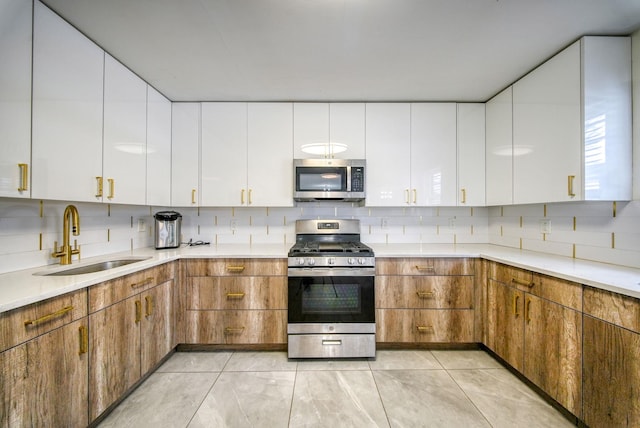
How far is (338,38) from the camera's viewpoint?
155 cm

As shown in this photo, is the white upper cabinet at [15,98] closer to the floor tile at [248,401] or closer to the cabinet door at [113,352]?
the cabinet door at [113,352]

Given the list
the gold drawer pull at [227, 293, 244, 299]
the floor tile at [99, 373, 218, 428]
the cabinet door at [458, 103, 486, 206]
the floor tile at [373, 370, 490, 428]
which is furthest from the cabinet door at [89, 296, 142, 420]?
the cabinet door at [458, 103, 486, 206]

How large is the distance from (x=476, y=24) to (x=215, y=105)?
2.15m

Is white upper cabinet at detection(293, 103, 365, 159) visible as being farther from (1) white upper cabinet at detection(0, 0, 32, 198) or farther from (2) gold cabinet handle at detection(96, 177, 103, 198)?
(1) white upper cabinet at detection(0, 0, 32, 198)

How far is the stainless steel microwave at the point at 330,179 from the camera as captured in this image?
7.63 feet

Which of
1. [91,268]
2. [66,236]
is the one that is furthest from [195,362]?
[66,236]

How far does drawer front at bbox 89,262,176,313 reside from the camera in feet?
4.38

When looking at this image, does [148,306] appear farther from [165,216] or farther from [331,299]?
[331,299]

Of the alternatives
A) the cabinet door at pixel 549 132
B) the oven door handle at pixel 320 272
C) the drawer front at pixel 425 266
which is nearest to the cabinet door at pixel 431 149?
the cabinet door at pixel 549 132

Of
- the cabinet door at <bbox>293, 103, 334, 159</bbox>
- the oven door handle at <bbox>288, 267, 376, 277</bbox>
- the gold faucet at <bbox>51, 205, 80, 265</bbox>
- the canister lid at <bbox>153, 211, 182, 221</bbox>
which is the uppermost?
the cabinet door at <bbox>293, 103, 334, 159</bbox>

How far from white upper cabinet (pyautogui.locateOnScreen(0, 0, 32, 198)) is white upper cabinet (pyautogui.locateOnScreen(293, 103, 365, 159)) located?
1.68 meters

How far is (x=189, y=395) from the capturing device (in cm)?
163

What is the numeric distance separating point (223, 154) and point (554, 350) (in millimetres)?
2836

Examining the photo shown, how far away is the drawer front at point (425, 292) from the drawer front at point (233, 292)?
844 mm
